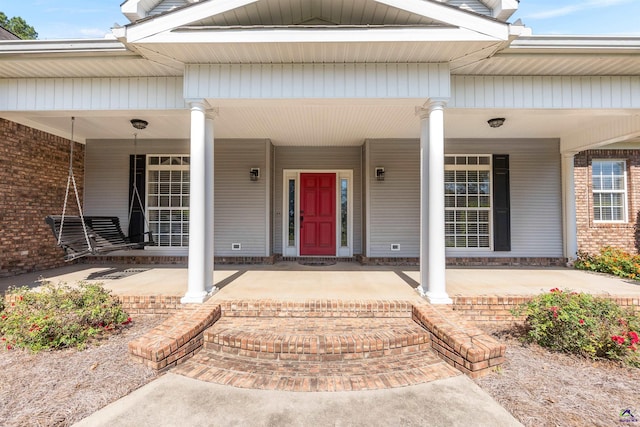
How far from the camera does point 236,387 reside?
2.33 m

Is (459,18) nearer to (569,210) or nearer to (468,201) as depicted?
(468,201)

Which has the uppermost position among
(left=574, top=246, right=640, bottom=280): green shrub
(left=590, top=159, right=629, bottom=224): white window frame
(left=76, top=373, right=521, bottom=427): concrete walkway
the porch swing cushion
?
(left=590, top=159, right=629, bottom=224): white window frame

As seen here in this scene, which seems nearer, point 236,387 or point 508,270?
point 236,387

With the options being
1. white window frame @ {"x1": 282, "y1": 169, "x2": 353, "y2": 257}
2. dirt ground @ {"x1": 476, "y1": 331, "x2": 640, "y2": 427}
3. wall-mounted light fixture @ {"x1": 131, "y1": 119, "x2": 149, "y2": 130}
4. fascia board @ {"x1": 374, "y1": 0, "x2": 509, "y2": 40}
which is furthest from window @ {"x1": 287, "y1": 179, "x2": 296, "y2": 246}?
dirt ground @ {"x1": 476, "y1": 331, "x2": 640, "y2": 427}

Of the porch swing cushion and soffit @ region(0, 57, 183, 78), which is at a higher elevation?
soffit @ region(0, 57, 183, 78)

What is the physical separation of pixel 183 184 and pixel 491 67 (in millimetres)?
5898

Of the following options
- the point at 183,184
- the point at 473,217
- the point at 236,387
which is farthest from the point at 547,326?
the point at 183,184

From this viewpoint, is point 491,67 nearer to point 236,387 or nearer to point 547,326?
point 547,326

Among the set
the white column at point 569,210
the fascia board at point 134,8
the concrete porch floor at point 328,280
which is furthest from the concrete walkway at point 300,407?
the white column at point 569,210

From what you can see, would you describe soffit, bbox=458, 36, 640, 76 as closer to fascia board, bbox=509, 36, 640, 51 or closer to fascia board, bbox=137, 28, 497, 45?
fascia board, bbox=509, 36, 640, 51

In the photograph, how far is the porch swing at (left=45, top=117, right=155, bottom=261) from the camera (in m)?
4.59

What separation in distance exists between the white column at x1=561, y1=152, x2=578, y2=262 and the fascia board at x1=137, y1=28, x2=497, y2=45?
456 cm

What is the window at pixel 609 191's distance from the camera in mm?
6652

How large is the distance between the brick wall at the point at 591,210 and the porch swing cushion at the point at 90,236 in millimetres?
8760
